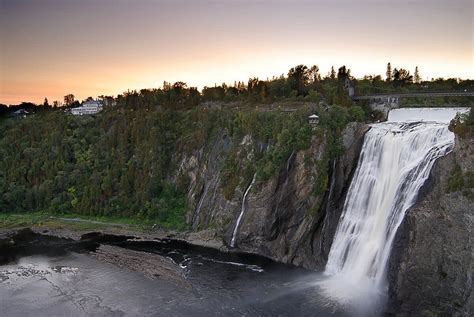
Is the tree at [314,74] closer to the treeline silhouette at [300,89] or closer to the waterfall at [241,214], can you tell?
the treeline silhouette at [300,89]

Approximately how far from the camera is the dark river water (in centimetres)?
4281

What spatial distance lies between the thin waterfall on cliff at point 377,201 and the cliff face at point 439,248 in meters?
1.62

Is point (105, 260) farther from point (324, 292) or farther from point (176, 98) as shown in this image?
point (176, 98)

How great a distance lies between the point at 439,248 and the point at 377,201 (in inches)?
388

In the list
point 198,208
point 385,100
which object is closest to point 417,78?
point 385,100

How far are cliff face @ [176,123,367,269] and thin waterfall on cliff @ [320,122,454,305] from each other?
86.1 inches

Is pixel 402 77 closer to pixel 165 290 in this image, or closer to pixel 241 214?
pixel 241 214

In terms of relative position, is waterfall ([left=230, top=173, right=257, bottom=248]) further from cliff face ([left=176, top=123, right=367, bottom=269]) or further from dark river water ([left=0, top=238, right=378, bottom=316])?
dark river water ([left=0, top=238, right=378, bottom=316])

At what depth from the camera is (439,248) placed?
39219 mm

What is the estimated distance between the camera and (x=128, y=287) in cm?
4894

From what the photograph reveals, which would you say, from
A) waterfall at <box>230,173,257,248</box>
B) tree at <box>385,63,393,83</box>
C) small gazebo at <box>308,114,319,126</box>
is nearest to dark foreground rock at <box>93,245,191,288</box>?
waterfall at <box>230,173,257,248</box>

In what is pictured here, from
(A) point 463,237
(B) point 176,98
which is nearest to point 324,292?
(A) point 463,237

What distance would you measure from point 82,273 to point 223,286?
1838cm

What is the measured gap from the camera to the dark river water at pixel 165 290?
140 feet
